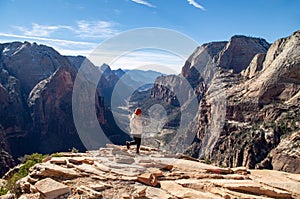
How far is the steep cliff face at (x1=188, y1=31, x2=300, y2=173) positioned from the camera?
48.6 meters

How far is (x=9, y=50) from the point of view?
113688 mm

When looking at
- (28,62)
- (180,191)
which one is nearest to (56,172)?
(180,191)

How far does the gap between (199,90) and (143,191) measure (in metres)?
119

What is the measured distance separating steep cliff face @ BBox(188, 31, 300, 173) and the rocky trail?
33321 mm

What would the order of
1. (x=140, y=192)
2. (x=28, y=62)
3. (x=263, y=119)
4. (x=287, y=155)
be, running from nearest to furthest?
(x=140, y=192)
(x=287, y=155)
(x=263, y=119)
(x=28, y=62)

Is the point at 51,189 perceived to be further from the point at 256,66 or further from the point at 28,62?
the point at 28,62

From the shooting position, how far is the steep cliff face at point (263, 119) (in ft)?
159

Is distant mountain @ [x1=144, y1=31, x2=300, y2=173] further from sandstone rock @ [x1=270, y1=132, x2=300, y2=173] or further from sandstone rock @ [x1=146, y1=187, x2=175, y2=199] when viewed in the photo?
sandstone rock @ [x1=146, y1=187, x2=175, y2=199]

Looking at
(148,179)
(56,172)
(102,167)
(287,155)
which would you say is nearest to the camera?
(148,179)

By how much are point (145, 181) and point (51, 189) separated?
2.87m

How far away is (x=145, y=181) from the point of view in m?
9.49

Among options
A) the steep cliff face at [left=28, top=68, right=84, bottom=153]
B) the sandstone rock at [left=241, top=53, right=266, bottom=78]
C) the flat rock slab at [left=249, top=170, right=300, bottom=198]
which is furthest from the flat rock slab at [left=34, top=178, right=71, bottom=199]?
the steep cliff face at [left=28, top=68, right=84, bottom=153]

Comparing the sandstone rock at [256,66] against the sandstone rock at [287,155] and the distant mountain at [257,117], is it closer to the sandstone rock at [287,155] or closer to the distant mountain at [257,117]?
the distant mountain at [257,117]

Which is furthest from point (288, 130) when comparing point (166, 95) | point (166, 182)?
point (166, 95)
